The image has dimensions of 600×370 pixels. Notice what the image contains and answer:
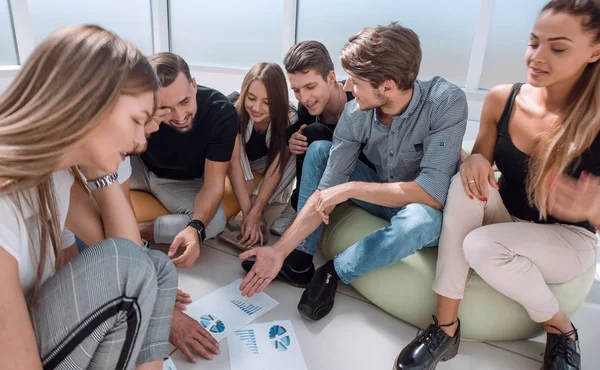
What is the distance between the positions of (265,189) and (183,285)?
599 millimetres

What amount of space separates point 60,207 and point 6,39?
10.8ft

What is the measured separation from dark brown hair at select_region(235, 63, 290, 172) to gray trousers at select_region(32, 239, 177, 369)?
3.94 feet

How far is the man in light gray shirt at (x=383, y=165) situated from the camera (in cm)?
140

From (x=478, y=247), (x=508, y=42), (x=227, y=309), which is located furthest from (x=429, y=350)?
(x=508, y=42)

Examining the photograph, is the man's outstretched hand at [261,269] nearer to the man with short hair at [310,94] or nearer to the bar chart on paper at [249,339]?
the bar chart on paper at [249,339]

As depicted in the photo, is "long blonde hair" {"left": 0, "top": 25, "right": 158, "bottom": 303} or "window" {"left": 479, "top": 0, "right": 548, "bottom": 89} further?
"window" {"left": 479, "top": 0, "right": 548, "bottom": 89}

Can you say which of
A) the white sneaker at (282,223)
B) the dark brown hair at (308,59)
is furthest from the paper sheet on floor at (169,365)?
the dark brown hair at (308,59)

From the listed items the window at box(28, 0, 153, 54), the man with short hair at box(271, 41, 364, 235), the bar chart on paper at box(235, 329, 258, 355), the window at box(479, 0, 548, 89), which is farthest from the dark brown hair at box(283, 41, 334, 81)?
the window at box(28, 0, 153, 54)

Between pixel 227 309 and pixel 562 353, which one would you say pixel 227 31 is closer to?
pixel 227 309

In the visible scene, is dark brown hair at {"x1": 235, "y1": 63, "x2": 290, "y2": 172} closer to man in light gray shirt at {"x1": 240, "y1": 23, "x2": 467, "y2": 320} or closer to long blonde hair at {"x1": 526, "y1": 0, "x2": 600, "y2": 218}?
man in light gray shirt at {"x1": 240, "y1": 23, "x2": 467, "y2": 320}

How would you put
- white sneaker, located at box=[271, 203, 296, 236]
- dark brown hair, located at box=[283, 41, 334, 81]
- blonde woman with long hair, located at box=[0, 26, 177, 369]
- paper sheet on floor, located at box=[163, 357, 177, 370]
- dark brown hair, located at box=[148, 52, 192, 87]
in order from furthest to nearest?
1. white sneaker, located at box=[271, 203, 296, 236]
2. dark brown hair, located at box=[283, 41, 334, 81]
3. dark brown hair, located at box=[148, 52, 192, 87]
4. paper sheet on floor, located at box=[163, 357, 177, 370]
5. blonde woman with long hair, located at box=[0, 26, 177, 369]

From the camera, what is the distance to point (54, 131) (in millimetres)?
707

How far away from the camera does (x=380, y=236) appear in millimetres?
1440

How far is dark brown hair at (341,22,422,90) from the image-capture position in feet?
4.68
